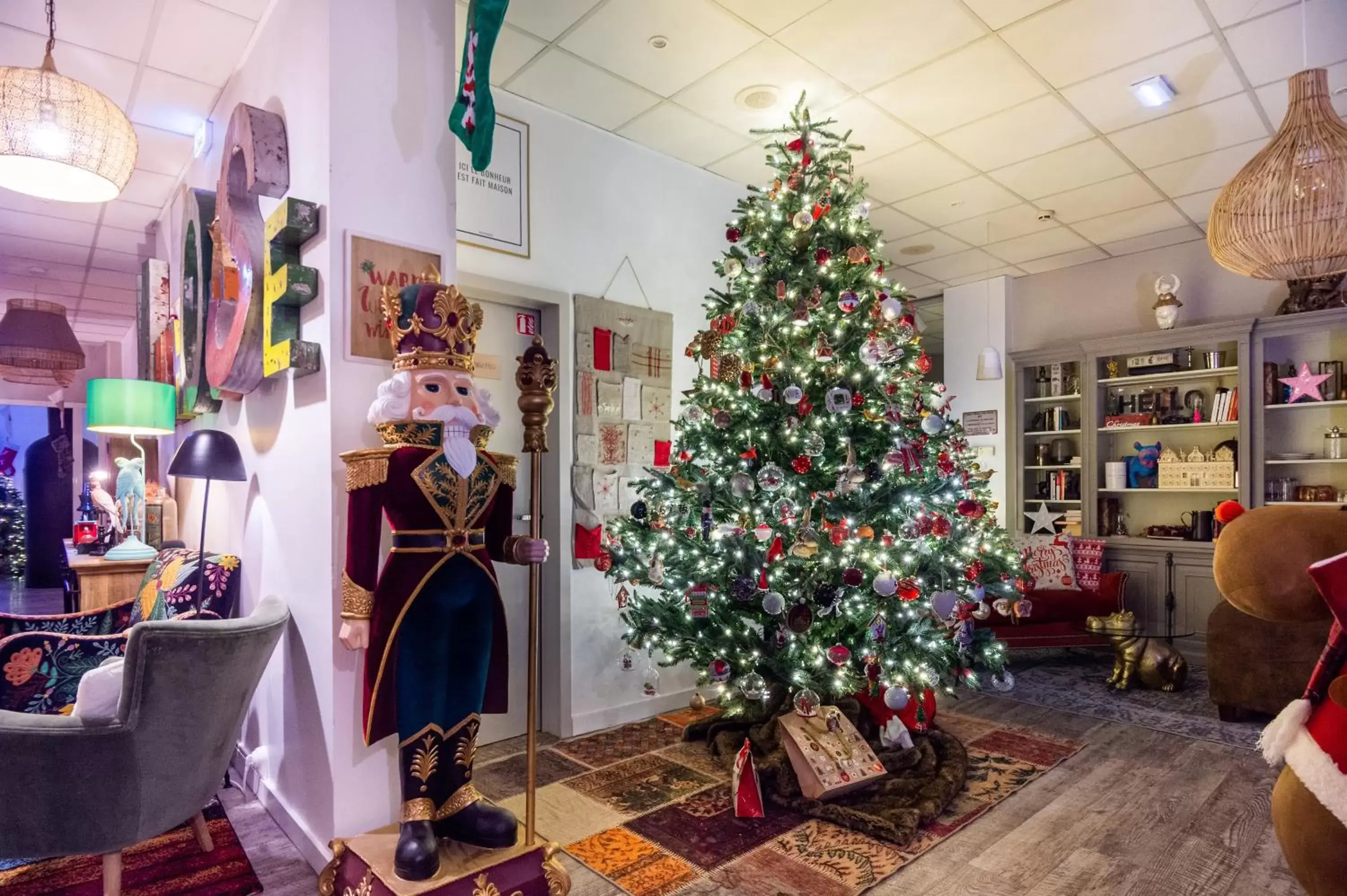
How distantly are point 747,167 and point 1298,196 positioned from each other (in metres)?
2.45

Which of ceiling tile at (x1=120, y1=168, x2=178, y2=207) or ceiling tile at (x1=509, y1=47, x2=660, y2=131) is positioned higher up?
ceiling tile at (x1=509, y1=47, x2=660, y2=131)

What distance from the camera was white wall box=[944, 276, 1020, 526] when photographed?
602cm

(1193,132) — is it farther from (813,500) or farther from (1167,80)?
(813,500)

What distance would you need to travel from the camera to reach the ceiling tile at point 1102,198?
424 centimetres

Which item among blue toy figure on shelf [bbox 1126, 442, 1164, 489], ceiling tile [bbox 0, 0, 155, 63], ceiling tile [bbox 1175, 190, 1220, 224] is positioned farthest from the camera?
blue toy figure on shelf [bbox 1126, 442, 1164, 489]

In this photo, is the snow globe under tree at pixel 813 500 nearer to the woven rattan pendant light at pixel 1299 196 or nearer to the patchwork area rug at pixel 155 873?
the woven rattan pendant light at pixel 1299 196

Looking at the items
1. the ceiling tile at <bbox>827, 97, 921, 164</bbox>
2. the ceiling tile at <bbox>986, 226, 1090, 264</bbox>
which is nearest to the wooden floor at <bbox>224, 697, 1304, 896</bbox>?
the ceiling tile at <bbox>827, 97, 921, 164</bbox>

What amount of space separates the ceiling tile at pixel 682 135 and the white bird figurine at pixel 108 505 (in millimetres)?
3514

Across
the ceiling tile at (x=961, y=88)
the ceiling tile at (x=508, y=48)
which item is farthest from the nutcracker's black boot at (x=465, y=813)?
the ceiling tile at (x=961, y=88)

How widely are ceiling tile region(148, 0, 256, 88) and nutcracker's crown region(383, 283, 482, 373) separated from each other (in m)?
1.66

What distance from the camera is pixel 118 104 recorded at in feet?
10.8

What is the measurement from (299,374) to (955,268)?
517 centimetres

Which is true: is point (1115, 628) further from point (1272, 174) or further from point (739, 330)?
point (739, 330)

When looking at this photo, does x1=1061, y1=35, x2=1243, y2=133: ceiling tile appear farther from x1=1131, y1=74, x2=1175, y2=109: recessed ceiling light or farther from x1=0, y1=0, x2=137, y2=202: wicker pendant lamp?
x1=0, y1=0, x2=137, y2=202: wicker pendant lamp
